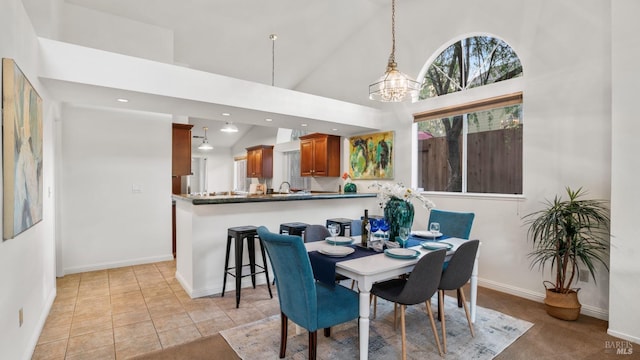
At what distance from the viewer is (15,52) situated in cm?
197

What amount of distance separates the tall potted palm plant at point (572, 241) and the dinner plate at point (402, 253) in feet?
5.21

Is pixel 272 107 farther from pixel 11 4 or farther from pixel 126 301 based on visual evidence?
pixel 126 301

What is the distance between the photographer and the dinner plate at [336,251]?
7.41 ft

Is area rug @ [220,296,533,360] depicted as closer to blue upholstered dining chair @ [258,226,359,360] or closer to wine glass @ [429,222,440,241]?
blue upholstered dining chair @ [258,226,359,360]

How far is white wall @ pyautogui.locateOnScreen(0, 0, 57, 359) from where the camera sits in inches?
69.8

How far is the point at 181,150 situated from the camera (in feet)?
18.6

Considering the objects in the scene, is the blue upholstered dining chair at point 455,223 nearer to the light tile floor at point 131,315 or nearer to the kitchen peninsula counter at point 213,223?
the kitchen peninsula counter at point 213,223

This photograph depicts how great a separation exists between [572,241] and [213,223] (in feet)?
11.6

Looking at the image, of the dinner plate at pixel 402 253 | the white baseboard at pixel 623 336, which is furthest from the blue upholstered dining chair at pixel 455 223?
the white baseboard at pixel 623 336

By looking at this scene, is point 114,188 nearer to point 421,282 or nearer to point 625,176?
point 421,282

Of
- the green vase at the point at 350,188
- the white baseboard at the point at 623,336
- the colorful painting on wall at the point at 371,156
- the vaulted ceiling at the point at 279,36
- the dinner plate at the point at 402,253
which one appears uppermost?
the vaulted ceiling at the point at 279,36

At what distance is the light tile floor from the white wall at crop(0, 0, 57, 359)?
19 centimetres

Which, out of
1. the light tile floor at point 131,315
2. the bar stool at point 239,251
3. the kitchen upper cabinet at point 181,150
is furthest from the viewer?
the kitchen upper cabinet at point 181,150

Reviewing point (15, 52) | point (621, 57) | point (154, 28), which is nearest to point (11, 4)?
point (15, 52)
